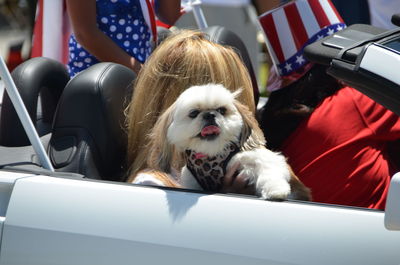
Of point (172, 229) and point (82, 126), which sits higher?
point (82, 126)

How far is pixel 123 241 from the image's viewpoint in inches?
74.2

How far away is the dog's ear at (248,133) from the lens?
204cm

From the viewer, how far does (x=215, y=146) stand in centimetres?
199

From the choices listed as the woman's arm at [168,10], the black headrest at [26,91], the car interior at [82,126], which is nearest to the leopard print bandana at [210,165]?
the car interior at [82,126]

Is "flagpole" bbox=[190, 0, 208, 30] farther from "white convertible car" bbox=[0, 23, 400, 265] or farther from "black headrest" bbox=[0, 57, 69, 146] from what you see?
"white convertible car" bbox=[0, 23, 400, 265]

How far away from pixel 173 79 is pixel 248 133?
0.38m

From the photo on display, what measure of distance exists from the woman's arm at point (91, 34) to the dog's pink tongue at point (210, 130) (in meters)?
1.05

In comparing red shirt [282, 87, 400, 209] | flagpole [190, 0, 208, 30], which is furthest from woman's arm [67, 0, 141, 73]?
red shirt [282, 87, 400, 209]

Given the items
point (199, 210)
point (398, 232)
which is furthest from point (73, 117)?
point (398, 232)

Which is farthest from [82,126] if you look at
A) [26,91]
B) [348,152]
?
[348,152]

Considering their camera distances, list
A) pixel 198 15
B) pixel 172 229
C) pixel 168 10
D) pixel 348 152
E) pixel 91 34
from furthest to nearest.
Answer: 1. pixel 198 15
2. pixel 168 10
3. pixel 91 34
4. pixel 348 152
5. pixel 172 229

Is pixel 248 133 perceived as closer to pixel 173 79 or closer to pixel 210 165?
pixel 210 165

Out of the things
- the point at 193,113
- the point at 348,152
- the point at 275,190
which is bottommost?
the point at 348,152

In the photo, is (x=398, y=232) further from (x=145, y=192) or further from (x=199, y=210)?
(x=145, y=192)
